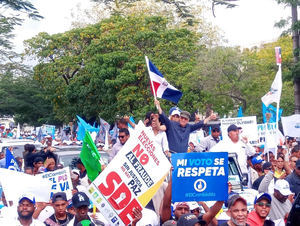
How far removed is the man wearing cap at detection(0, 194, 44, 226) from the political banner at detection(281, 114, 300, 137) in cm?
1297

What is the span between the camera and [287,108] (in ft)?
108

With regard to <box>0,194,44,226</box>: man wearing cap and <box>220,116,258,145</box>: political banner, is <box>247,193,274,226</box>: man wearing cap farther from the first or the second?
<box>220,116,258,145</box>: political banner

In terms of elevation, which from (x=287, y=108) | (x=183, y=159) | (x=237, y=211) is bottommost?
(x=287, y=108)

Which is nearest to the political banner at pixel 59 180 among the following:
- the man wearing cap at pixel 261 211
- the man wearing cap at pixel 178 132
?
the man wearing cap at pixel 178 132

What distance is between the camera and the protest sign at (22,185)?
7.81m

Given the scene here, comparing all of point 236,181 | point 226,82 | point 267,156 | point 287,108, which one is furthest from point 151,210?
point 287,108

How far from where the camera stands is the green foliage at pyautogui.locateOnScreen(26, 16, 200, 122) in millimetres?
33562

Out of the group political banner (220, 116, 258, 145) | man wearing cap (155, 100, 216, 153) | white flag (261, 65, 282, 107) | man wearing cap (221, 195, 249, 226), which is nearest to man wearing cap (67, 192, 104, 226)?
man wearing cap (221, 195, 249, 226)

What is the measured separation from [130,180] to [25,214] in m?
1.26

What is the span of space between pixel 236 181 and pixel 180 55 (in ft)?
83.9

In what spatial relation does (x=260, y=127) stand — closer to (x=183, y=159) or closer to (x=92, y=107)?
(x=183, y=159)

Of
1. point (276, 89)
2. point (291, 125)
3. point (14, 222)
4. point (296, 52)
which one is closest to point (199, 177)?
point (14, 222)

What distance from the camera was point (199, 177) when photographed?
21.2 feet

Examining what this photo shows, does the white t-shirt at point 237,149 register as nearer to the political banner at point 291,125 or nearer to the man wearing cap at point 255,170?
the man wearing cap at point 255,170
